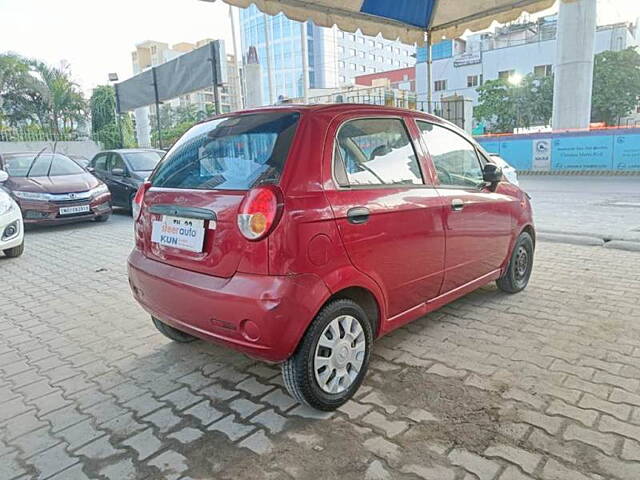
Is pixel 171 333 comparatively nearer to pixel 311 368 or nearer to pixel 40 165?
pixel 311 368

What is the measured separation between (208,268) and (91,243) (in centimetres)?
570

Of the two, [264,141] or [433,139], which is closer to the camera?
[264,141]

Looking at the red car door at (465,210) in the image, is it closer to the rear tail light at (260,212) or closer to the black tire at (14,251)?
the rear tail light at (260,212)

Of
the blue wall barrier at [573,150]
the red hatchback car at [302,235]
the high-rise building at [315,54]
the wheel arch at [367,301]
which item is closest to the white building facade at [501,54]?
the blue wall barrier at [573,150]

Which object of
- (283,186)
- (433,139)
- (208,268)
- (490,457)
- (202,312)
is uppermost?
(433,139)

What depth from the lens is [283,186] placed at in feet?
7.64

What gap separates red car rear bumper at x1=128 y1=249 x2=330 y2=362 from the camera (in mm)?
2258

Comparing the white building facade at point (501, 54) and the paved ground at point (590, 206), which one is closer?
the paved ground at point (590, 206)

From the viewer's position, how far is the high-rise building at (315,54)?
82875 millimetres

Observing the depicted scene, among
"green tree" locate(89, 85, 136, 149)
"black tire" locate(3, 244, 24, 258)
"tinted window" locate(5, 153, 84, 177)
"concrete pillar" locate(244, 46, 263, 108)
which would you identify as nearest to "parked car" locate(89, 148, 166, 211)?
"tinted window" locate(5, 153, 84, 177)

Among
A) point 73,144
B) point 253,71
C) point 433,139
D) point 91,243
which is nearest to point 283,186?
point 433,139

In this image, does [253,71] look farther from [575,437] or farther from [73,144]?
[73,144]

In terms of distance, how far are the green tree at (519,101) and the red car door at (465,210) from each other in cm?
3966

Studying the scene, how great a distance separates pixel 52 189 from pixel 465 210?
7.67 m
